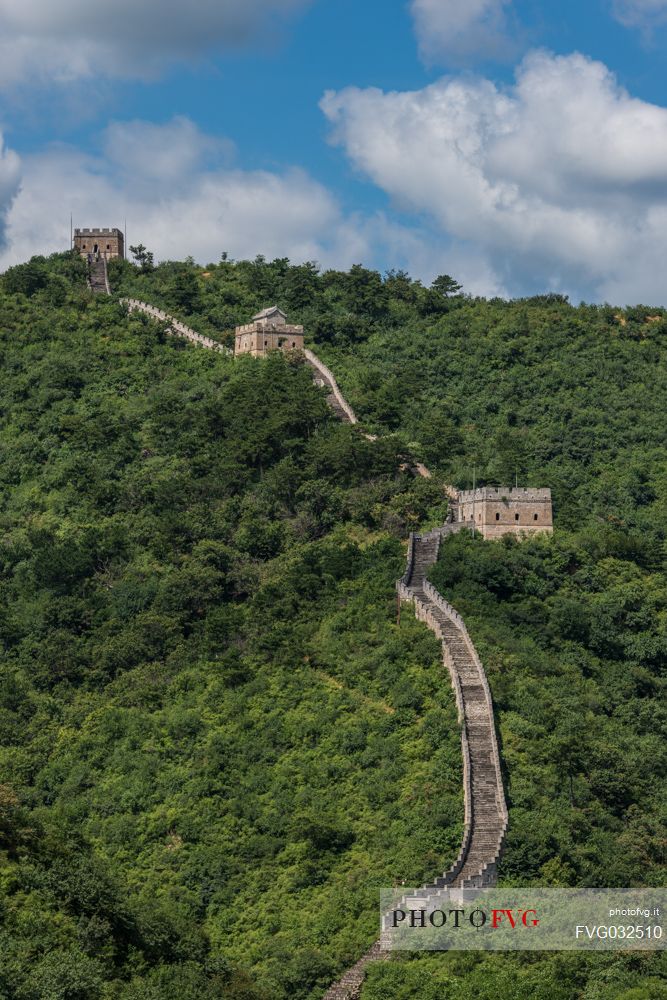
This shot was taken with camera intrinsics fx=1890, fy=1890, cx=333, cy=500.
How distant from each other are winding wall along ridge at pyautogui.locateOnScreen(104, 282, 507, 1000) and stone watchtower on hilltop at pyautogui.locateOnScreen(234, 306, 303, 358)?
86.2ft

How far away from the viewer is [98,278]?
121 meters

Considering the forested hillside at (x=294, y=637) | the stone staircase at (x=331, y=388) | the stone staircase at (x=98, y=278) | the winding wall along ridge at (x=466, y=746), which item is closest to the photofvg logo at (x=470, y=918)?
the winding wall along ridge at (x=466, y=746)

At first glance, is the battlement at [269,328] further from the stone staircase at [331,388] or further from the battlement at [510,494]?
the battlement at [510,494]

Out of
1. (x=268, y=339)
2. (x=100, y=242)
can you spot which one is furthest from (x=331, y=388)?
(x=100, y=242)

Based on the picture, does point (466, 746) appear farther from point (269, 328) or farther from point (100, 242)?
point (100, 242)

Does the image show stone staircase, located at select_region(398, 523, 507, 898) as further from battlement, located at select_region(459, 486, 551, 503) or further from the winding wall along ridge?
battlement, located at select_region(459, 486, 551, 503)

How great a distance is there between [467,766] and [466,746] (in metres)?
1.21

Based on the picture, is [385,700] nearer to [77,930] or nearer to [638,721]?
[638,721]

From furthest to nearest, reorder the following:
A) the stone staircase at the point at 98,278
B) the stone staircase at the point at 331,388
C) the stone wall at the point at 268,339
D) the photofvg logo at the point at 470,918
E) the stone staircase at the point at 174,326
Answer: the stone staircase at the point at 98,278 → the stone staircase at the point at 174,326 → the stone wall at the point at 268,339 → the stone staircase at the point at 331,388 → the photofvg logo at the point at 470,918

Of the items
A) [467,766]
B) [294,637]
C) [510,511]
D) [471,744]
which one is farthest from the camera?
[510,511]

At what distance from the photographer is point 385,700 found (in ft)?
228

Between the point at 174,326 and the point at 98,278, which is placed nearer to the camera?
the point at 174,326

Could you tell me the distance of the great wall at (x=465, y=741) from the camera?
5681cm

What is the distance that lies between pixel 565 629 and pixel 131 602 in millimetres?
19621
